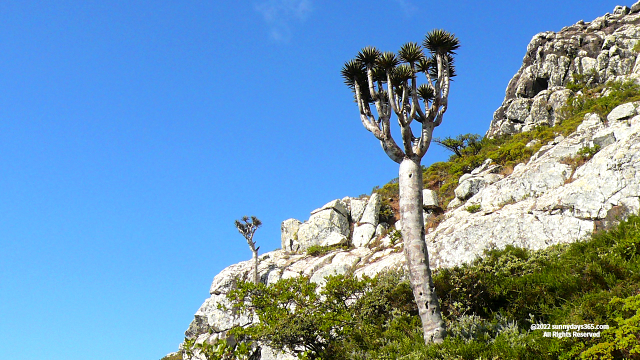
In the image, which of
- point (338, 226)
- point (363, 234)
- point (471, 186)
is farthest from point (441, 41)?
point (338, 226)

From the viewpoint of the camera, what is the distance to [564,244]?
502 inches

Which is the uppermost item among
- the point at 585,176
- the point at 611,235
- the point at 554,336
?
the point at 585,176

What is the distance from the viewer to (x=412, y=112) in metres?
11.5

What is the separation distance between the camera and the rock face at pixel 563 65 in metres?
46.4

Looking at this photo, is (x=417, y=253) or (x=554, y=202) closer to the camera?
(x=417, y=253)

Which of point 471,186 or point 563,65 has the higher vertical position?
point 563,65

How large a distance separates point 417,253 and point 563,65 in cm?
5614

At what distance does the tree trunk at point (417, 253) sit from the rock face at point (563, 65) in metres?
38.1

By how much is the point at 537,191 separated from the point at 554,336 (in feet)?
38.7

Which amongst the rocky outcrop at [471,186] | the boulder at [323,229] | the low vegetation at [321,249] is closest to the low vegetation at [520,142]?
the rocky outcrop at [471,186]

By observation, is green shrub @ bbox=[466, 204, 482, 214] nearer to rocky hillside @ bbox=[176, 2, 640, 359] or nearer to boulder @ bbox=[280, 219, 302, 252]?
rocky hillside @ bbox=[176, 2, 640, 359]

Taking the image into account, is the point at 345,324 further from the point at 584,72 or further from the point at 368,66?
the point at 584,72

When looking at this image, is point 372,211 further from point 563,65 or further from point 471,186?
point 563,65

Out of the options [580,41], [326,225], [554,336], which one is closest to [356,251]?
[326,225]
